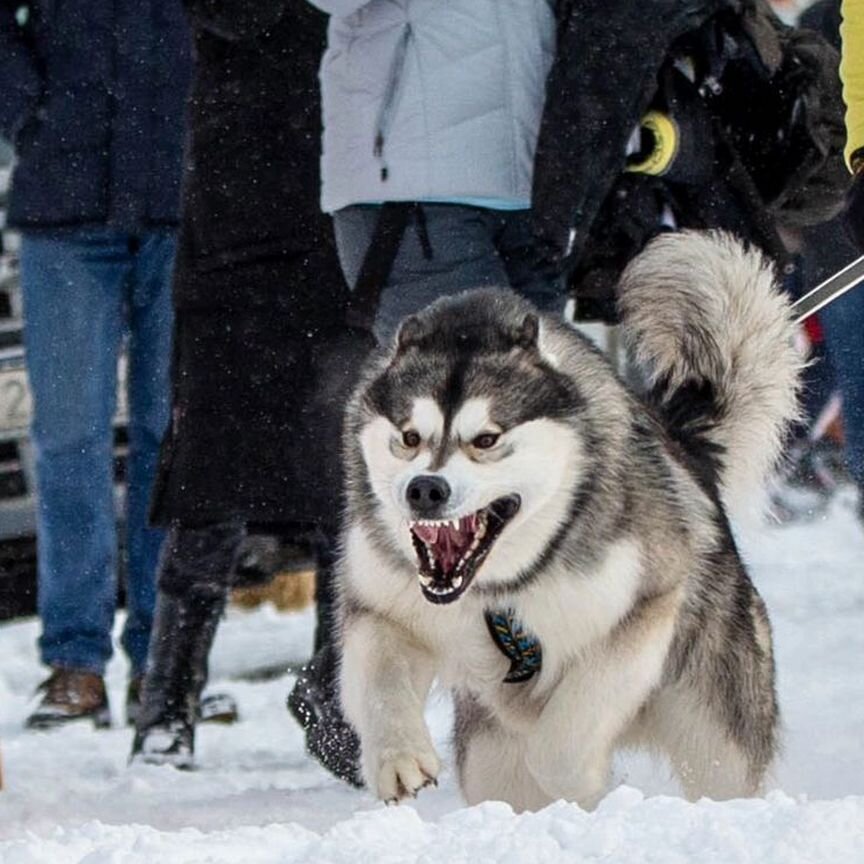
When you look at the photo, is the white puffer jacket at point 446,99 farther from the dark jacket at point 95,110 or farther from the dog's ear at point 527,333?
the dark jacket at point 95,110

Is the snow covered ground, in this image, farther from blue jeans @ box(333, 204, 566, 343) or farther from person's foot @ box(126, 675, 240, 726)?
blue jeans @ box(333, 204, 566, 343)

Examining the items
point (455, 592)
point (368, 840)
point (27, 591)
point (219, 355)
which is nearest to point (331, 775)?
point (219, 355)

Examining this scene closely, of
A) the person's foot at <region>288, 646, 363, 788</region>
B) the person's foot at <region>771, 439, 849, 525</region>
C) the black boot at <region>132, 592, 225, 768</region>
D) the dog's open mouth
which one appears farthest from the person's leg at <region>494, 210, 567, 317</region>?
the person's foot at <region>771, 439, 849, 525</region>

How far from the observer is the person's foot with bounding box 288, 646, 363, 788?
Result: 14.7 feet

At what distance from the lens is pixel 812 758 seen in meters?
4.69

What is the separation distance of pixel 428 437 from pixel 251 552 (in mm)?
2955

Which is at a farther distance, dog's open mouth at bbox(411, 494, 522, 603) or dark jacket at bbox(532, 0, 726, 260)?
dark jacket at bbox(532, 0, 726, 260)

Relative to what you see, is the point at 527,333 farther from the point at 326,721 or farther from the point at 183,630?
the point at 183,630

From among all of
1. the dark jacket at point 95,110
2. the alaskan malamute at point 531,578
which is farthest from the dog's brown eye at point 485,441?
the dark jacket at point 95,110

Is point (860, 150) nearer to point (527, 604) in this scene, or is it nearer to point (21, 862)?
point (527, 604)

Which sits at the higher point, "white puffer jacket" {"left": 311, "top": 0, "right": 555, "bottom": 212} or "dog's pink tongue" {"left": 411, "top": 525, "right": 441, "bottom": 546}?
"white puffer jacket" {"left": 311, "top": 0, "right": 555, "bottom": 212}

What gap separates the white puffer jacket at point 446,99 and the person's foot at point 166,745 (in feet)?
4.19

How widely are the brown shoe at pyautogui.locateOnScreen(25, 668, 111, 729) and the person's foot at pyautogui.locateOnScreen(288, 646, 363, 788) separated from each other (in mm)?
813

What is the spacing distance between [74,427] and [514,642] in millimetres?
1995
